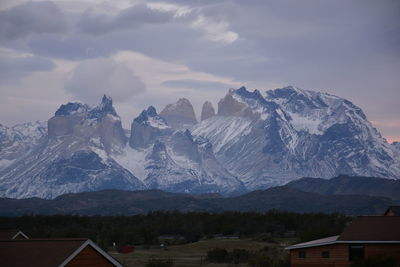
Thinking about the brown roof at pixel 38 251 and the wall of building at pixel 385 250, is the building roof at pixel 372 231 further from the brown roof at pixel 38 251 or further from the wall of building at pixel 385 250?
the brown roof at pixel 38 251

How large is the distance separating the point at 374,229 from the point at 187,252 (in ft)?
112

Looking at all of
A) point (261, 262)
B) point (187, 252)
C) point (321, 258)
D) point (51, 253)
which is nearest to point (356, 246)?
point (321, 258)

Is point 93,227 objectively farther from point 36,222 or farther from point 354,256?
point 354,256

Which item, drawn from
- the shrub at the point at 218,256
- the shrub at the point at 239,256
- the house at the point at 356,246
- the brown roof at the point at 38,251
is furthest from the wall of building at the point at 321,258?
the brown roof at the point at 38,251

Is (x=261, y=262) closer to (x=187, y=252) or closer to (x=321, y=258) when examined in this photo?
(x=321, y=258)

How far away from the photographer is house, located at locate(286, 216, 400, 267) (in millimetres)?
58125

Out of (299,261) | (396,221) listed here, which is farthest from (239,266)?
(396,221)

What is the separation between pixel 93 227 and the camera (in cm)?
12531

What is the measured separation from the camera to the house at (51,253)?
35.9 metres

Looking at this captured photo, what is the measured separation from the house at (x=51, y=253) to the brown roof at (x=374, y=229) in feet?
86.4

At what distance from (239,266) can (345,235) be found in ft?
42.0

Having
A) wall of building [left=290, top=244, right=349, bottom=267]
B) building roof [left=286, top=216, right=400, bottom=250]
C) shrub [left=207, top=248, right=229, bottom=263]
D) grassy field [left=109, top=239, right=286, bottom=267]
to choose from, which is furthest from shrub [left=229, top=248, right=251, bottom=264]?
building roof [left=286, top=216, right=400, bottom=250]

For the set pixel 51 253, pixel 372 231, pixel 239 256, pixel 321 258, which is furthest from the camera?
pixel 239 256

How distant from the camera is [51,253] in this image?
119 feet
